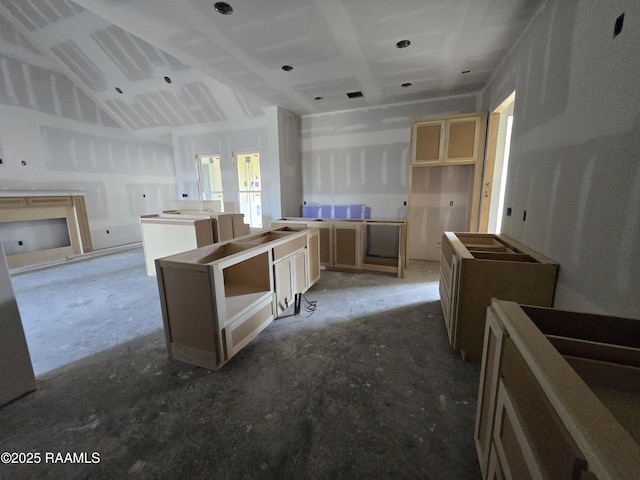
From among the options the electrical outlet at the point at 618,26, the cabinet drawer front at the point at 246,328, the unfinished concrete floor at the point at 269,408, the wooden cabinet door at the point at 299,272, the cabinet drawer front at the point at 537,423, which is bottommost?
the unfinished concrete floor at the point at 269,408

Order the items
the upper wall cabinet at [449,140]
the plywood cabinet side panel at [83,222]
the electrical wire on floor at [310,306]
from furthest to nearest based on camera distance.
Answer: the plywood cabinet side panel at [83,222] < the upper wall cabinet at [449,140] < the electrical wire on floor at [310,306]

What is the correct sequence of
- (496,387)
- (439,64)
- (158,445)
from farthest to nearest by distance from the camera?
(439,64) < (158,445) < (496,387)

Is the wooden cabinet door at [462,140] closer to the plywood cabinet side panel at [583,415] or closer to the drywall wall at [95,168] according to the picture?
the plywood cabinet side panel at [583,415]

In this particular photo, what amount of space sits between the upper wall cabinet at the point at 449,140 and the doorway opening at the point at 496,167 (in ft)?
0.66

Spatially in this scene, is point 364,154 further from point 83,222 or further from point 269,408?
point 83,222

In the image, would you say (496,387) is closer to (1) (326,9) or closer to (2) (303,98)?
(1) (326,9)

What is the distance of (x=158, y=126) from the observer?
21.2 feet

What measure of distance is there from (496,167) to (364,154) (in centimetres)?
227

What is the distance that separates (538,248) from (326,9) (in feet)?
9.01

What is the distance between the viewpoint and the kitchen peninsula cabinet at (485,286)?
5.95 ft

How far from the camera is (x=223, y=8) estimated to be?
2.33 meters

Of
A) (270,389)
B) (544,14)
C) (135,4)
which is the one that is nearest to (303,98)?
(135,4)

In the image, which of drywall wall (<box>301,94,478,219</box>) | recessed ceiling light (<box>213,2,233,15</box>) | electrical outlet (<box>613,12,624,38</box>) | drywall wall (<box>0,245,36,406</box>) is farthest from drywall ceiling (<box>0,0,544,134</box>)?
drywall wall (<box>0,245,36,406</box>)

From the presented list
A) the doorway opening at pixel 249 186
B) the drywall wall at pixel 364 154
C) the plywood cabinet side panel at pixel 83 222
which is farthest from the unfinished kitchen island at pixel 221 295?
the plywood cabinet side panel at pixel 83 222
